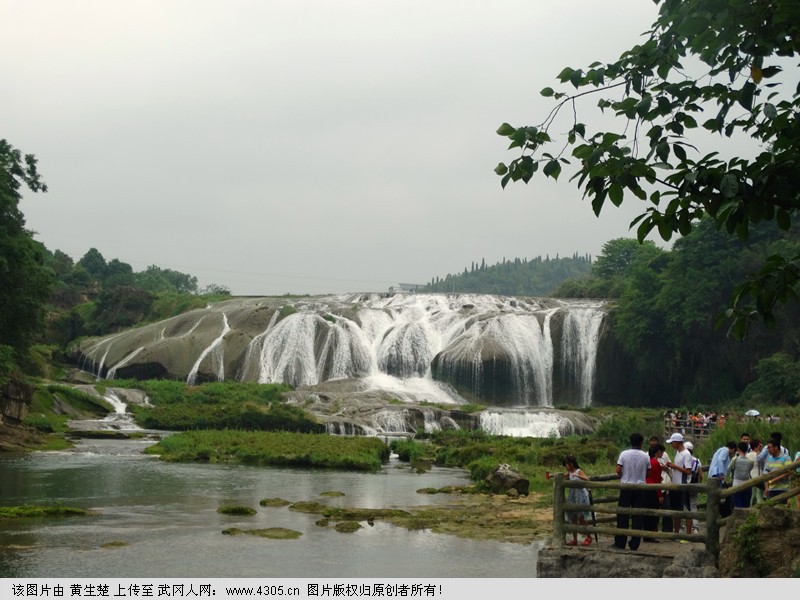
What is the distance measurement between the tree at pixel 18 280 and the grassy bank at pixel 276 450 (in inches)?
300

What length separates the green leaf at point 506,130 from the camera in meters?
7.38

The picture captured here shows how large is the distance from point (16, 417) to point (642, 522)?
28.6 metres

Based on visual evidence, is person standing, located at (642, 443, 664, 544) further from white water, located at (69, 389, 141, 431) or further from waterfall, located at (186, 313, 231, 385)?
waterfall, located at (186, 313, 231, 385)

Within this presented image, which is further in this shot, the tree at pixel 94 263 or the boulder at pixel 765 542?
the tree at pixel 94 263

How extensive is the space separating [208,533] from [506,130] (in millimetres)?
12703

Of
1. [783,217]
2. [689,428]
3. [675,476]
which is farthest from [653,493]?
[689,428]

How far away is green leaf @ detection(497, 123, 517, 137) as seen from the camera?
738 cm

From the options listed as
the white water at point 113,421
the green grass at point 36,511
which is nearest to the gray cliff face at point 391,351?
the white water at point 113,421

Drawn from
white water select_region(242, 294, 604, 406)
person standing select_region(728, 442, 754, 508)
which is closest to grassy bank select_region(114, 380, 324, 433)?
white water select_region(242, 294, 604, 406)

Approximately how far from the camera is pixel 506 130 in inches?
291

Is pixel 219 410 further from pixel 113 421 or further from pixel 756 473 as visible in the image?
pixel 756 473

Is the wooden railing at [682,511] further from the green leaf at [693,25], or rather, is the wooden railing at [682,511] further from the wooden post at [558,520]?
the green leaf at [693,25]

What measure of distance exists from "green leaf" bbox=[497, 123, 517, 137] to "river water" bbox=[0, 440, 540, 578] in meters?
8.82

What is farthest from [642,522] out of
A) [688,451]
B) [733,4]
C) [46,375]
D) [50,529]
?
[46,375]
